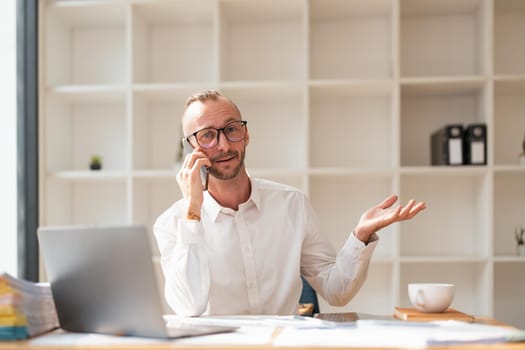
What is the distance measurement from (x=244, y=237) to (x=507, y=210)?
6.46ft

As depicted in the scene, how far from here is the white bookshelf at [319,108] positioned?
3542 millimetres

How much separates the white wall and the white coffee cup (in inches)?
90.8

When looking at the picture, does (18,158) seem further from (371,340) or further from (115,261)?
(371,340)

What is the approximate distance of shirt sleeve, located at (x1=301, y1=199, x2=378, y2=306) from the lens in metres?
2.01

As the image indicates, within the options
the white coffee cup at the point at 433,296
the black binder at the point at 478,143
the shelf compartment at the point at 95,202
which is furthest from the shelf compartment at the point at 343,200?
the white coffee cup at the point at 433,296

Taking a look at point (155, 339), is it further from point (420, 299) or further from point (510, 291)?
point (510, 291)

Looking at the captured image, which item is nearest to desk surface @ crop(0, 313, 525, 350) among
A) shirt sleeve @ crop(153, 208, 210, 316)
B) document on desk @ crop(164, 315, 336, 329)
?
document on desk @ crop(164, 315, 336, 329)

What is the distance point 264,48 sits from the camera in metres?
3.85

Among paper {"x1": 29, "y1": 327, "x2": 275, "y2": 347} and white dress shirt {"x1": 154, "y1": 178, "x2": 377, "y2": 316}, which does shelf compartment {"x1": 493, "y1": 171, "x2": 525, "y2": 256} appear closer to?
white dress shirt {"x1": 154, "y1": 178, "x2": 377, "y2": 316}

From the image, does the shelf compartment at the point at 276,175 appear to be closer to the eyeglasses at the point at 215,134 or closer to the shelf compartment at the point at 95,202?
the shelf compartment at the point at 95,202

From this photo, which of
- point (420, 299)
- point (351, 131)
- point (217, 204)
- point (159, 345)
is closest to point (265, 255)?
point (217, 204)

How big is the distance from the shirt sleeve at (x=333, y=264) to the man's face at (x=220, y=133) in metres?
0.35

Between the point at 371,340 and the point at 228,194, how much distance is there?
111cm

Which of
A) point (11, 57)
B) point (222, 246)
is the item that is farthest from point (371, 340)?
point (11, 57)
